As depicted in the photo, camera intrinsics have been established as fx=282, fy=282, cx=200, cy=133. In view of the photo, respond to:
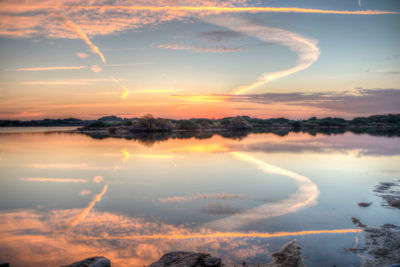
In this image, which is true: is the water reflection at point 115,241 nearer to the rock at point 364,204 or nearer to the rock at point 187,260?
the rock at point 187,260

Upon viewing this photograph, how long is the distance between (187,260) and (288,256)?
6.46 ft

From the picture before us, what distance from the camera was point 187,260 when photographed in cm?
515

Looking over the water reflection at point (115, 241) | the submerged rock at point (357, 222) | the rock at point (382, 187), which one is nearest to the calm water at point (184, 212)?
the water reflection at point (115, 241)

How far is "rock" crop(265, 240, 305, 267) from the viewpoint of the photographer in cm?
523

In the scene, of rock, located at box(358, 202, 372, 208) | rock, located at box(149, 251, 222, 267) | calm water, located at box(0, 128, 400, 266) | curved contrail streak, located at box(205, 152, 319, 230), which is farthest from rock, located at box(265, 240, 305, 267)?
rock, located at box(358, 202, 372, 208)

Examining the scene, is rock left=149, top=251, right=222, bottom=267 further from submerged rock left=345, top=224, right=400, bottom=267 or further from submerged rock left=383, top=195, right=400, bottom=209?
submerged rock left=383, top=195, right=400, bottom=209

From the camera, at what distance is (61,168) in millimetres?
16938

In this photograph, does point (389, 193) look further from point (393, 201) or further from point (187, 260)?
point (187, 260)

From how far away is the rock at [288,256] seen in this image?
523 centimetres

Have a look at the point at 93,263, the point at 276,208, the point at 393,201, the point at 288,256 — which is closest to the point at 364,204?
the point at 393,201

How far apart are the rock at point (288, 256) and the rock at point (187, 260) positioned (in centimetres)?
110

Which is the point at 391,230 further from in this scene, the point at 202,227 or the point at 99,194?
the point at 99,194

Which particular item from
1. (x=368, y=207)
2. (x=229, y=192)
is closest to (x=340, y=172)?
(x=368, y=207)

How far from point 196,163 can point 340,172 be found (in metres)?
8.31
